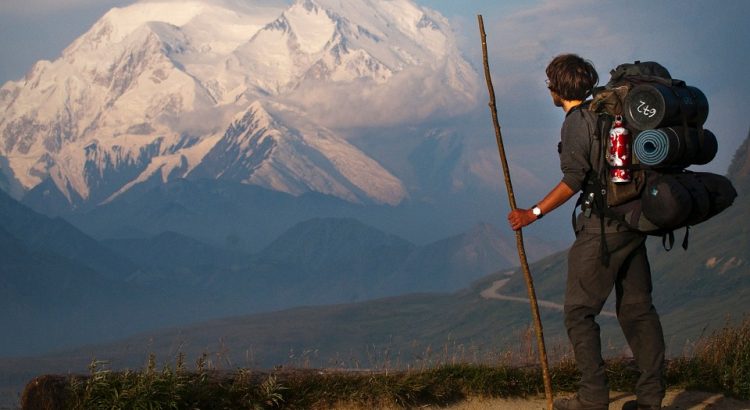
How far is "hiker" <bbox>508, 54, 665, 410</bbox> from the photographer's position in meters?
8.82

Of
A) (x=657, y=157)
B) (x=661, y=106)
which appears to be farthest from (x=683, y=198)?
(x=661, y=106)

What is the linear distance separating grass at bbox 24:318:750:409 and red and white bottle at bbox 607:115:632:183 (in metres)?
2.87

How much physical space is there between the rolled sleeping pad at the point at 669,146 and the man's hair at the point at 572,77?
31.0 inches

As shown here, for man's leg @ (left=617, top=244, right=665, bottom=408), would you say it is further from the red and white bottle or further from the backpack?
the red and white bottle

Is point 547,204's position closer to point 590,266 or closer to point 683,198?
point 590,266

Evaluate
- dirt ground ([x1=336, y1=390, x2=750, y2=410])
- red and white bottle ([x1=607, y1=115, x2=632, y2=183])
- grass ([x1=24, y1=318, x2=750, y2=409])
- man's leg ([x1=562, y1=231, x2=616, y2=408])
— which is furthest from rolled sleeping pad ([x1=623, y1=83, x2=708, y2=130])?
grass ([x1=24, y1=318, x2=750, y2=409])

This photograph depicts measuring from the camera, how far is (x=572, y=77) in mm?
9031

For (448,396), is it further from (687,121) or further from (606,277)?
(687,121)

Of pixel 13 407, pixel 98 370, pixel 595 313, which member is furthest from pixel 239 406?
pixel 595 313

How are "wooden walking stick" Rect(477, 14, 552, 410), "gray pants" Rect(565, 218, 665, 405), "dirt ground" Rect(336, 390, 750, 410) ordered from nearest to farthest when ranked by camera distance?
"gray pants" Rect(565, 218, 665, 405), "wooden walking stick" Rect(477, 14, 552, 410), "dirt ground" Rect(336, 390, 750, 410)

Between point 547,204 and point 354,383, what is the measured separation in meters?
2.74

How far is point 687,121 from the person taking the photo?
856 cm

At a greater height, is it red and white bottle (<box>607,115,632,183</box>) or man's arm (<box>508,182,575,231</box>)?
red and white bottle (<box>607,115,632,183</box>)

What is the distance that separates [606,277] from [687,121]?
155 cm
